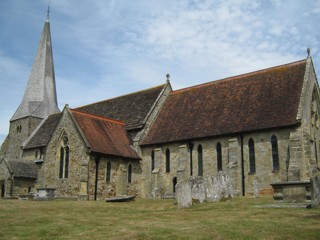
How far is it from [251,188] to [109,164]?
39.9 ft

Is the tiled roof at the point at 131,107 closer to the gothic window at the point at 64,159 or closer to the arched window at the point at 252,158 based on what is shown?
the gothic window at the point at 64,159

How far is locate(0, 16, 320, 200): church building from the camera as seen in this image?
28.1 meters

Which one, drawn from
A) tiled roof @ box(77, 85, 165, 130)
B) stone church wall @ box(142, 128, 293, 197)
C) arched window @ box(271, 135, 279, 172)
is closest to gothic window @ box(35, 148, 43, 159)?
tiled roof @ box(77, 85, 165, 130)

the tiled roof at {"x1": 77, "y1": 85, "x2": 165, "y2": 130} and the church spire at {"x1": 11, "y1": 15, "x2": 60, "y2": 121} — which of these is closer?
the tiled roof at {"x1": 77, "y1": 85, "x2": 165, "y2": 130}

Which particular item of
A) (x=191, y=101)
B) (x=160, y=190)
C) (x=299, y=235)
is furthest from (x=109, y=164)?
(x=299, y=235)

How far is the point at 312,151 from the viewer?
92.4 ft

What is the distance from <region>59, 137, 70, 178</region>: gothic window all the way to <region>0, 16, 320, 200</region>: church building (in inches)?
3.5

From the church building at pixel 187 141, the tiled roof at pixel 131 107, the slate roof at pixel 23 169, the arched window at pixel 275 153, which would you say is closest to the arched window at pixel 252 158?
the church building at pixel 187 141

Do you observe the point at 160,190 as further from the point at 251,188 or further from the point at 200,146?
the point at 251,188

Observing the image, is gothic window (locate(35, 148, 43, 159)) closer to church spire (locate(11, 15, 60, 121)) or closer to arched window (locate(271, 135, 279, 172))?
church spire (locate(11, 15, 60, 121))

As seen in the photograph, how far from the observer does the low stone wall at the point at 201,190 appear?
21250mm

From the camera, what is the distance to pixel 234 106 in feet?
107

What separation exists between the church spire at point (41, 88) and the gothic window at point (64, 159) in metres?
17.1

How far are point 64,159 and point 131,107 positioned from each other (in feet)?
34.7
